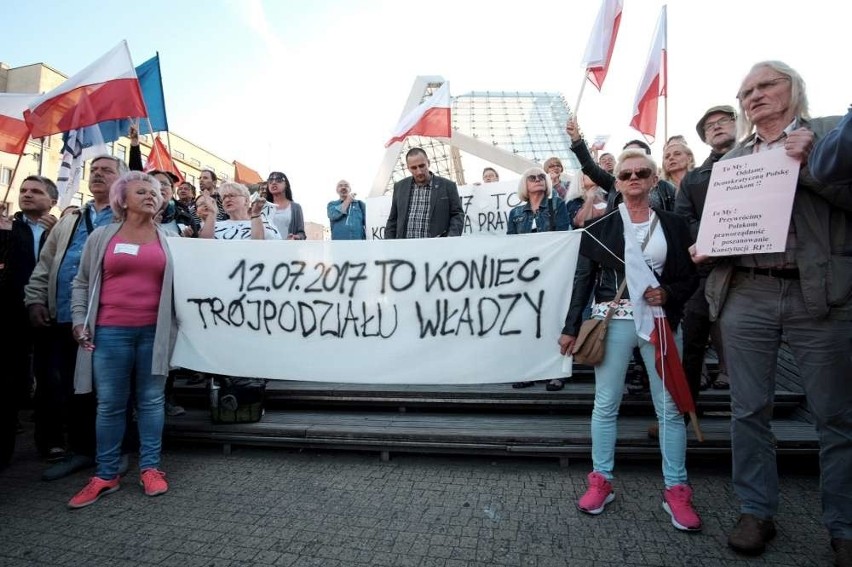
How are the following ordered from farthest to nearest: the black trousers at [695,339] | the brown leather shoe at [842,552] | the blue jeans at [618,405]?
the black trousers at [695,339], the blue jeans at [618,405], the brown leather shoe at [842,552]

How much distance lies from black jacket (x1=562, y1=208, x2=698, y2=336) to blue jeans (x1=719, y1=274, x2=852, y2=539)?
0.77 feet

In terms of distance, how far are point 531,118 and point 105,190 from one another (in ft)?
95.5

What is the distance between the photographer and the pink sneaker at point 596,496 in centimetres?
243

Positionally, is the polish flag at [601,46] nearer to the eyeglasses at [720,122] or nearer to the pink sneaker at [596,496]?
the eyeglasses at [720,122]

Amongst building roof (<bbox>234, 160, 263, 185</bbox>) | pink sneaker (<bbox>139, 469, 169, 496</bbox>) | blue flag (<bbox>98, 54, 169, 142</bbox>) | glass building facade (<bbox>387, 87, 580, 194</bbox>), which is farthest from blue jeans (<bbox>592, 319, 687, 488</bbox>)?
glass building facade (<bbox>387, 87, 580, 194</bbox>)

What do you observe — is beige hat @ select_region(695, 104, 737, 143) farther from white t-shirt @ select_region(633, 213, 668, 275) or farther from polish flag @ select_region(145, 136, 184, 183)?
polish flag @ select_region(145, 136, 184, 183)

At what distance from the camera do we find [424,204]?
4.57 m

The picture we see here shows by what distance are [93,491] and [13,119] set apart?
4.27 meters

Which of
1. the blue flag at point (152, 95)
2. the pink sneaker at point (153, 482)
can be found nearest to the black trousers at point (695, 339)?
the pink sneaker at point (153, 482)

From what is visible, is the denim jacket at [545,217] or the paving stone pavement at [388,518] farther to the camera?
the denim jacket at [545,217]

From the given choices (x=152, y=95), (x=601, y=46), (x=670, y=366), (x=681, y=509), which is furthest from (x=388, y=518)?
(x=152, y=95)

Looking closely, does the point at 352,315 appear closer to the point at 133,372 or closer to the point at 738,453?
the point at 133,372

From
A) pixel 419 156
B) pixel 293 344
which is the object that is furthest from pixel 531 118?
pixel 293 344

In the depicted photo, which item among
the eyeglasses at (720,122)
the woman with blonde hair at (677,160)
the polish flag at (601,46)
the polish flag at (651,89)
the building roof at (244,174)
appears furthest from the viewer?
the building roof at (244,174)
